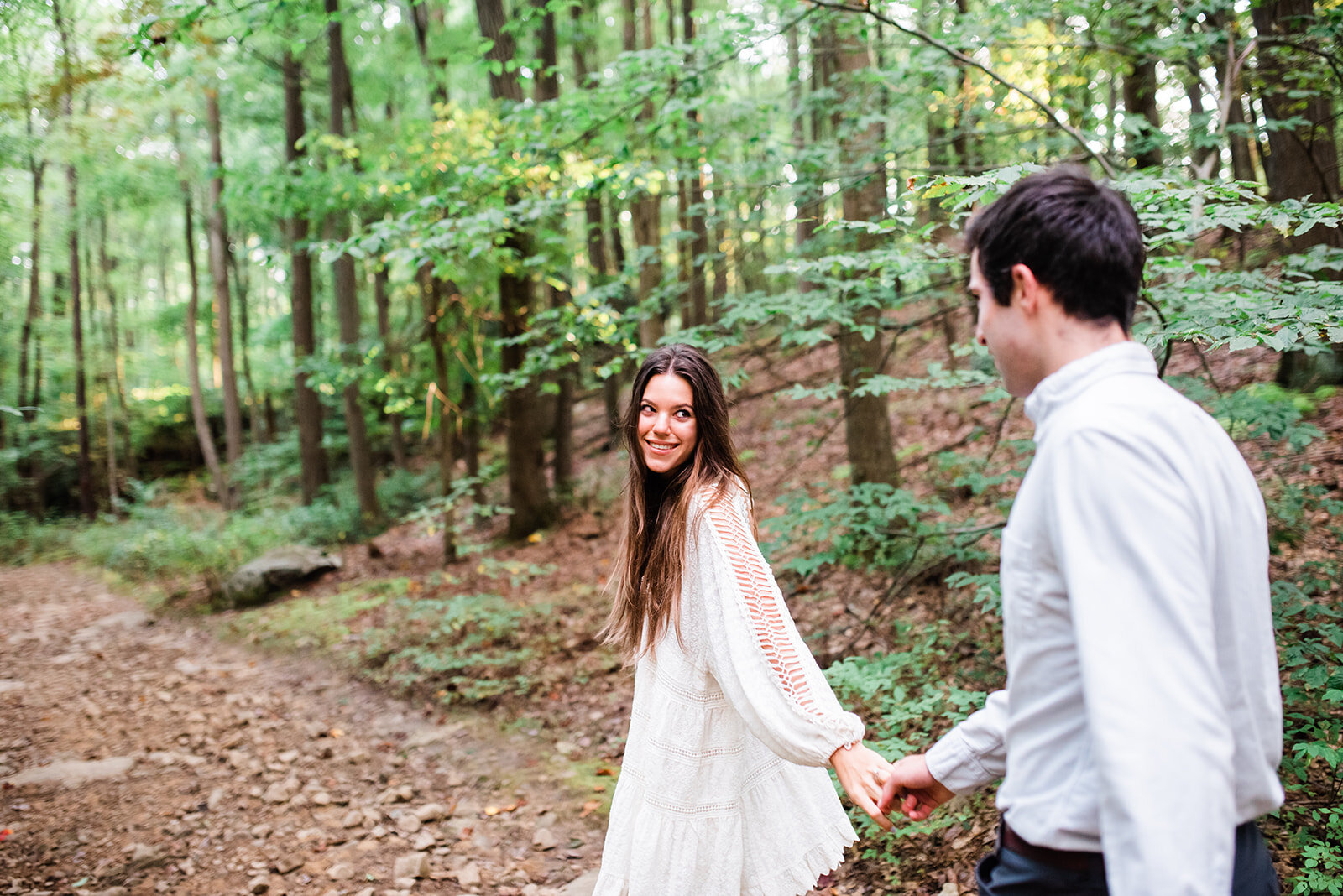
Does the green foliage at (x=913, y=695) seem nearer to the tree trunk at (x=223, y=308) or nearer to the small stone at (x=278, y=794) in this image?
the small stone at (x=278, y=794)

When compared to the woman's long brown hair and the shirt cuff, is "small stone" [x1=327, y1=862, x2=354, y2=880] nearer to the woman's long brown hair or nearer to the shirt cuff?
the woman's long brown hair

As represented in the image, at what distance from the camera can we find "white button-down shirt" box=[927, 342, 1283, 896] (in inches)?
35.6

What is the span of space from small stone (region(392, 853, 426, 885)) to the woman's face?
2.67m

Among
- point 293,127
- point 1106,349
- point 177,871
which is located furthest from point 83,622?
point 1106,349

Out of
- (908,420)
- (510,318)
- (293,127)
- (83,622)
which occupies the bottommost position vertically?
(83,622)

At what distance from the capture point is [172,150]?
53.0 feet

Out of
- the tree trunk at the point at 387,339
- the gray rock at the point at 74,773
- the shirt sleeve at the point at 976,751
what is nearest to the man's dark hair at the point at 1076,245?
the shirt sleeve at the point at 976,751

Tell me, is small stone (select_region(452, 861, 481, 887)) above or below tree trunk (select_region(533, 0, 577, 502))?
below

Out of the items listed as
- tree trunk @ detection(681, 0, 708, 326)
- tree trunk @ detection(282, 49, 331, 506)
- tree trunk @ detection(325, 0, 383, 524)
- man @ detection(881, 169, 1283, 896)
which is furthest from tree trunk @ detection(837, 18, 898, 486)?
tree trunk @ detection(325, 0, 383, 524)

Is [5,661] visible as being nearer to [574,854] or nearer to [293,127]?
[574,854]

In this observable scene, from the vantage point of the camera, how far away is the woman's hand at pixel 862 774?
175 cm

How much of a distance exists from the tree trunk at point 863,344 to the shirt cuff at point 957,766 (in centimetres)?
410

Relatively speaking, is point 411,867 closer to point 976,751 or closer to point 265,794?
point 265,794

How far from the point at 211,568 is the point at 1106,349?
35.5 ft
